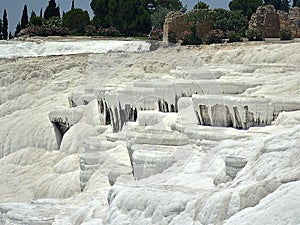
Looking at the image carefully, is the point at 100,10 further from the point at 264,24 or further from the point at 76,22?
the point at 264,24

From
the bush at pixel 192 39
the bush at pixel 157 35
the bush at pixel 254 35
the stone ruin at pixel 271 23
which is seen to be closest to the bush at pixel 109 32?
the bush at pixel 157 35

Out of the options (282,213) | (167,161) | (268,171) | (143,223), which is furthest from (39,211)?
(282,213)

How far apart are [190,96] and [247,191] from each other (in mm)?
6618

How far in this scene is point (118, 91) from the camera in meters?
17.6

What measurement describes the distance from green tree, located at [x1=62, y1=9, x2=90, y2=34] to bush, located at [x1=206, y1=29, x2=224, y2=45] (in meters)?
9.51

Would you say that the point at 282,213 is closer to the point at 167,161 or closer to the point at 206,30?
the point at 167,161

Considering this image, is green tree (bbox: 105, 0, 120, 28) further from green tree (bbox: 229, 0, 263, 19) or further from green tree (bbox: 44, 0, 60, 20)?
green tree (bbox: 229, 0, 263, 19)

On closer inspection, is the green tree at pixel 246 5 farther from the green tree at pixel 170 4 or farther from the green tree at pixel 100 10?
the green tree at pixel 100 10

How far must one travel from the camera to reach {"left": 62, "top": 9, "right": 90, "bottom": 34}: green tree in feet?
121

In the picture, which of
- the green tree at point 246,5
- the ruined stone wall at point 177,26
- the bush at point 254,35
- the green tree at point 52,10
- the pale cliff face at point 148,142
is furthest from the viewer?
the green tree at point 52,10

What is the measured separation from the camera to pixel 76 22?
121 ft

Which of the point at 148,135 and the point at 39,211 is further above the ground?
the point at 148,135

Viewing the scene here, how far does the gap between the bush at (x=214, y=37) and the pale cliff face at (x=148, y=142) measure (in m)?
2.44

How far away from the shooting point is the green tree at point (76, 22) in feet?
121
